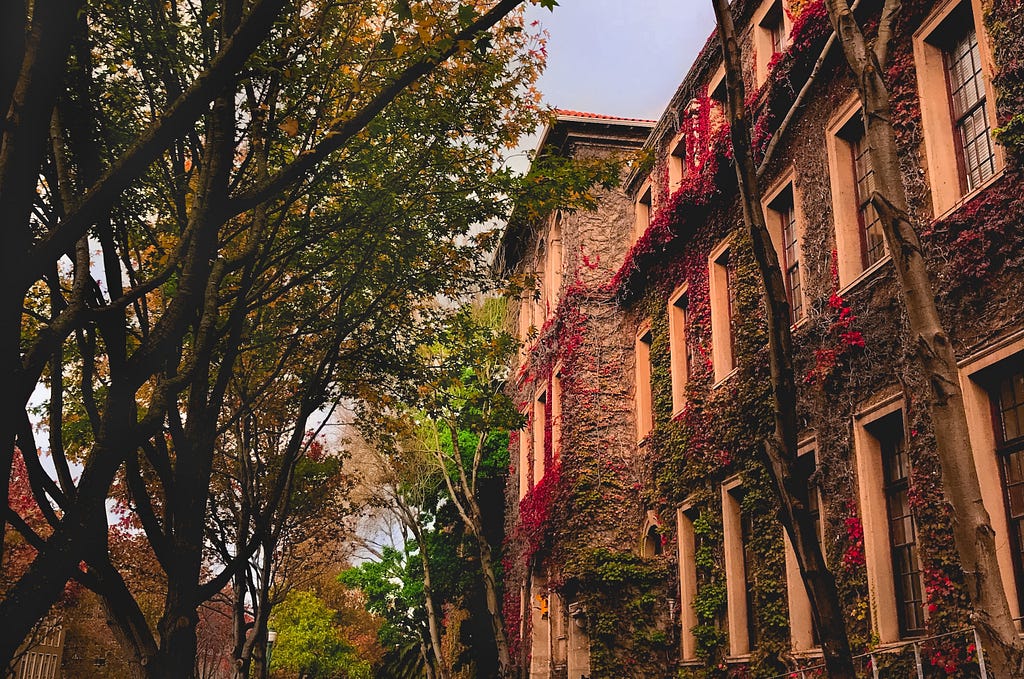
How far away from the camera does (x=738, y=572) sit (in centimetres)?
1516

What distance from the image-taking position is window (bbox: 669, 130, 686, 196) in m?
19.8

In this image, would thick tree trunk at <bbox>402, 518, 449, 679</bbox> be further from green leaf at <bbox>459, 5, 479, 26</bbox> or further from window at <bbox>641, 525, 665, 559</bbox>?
green leaf at <bbox>459, 5, 479, 26</bbox>

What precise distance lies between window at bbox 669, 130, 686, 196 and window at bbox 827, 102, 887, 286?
6931mm

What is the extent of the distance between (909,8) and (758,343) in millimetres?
5274

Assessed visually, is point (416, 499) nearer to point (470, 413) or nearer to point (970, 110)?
point (470, 413)

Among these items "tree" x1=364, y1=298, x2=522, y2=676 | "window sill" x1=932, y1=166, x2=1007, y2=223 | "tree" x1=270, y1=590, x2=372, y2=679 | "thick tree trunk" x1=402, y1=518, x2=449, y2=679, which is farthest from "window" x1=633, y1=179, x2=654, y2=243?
"tree" x1=270, y1=590, x2=372, y2=679

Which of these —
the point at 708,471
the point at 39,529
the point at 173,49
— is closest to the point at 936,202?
the point at 708,471

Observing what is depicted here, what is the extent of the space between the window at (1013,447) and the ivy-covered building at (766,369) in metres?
0.02

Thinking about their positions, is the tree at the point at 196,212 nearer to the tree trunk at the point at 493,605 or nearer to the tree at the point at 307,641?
the tree trunk at the point at 493,605

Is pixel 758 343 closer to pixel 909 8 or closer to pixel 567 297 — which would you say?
pixel 909 8

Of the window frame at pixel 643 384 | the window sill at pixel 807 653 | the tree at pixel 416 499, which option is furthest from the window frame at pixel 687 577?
the tree at pixel 416 499

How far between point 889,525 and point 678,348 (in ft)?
Result: 27.0

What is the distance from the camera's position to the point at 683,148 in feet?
65.2

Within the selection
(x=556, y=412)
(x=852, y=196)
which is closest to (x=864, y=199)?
(x=852, y=196)
